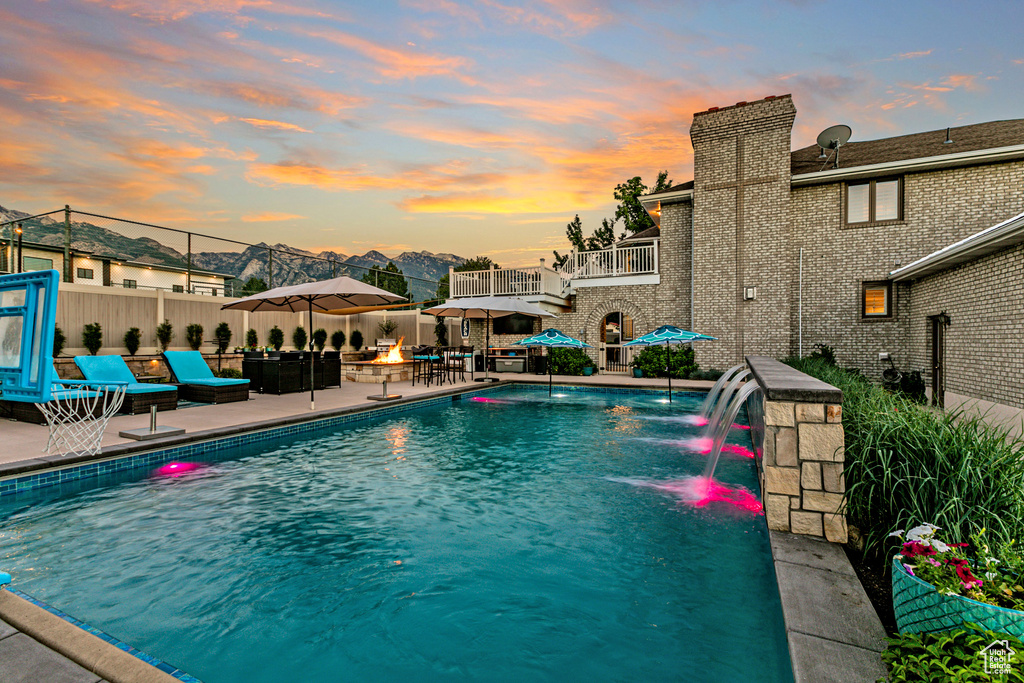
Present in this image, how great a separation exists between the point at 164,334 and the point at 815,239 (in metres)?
18.7

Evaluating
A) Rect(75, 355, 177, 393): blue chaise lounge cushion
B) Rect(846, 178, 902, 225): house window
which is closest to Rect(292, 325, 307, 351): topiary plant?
Rect(75, 355, 177, 393): blue chaise lounge cushion

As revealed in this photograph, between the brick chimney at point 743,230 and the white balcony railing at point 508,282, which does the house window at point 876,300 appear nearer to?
the brick chimney at point 743,230

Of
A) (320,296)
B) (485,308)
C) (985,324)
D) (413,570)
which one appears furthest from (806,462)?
(485,308)

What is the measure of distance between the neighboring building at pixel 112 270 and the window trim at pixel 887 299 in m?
19.2

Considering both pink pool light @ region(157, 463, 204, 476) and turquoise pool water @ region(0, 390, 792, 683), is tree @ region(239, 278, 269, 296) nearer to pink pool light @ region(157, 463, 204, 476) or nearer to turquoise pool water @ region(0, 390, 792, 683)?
pink pool light @ region(157, 463, 204, 476)

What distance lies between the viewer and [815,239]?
1371 cm

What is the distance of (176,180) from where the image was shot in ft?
52.4

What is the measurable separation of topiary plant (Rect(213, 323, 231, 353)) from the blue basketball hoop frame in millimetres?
11275

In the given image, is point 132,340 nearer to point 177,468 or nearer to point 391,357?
point 391,357

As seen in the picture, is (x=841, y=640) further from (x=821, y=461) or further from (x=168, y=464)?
(x=168, y=464)

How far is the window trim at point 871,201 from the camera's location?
12.8 meters

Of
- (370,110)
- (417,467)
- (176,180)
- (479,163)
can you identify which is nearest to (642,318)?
(479,163)

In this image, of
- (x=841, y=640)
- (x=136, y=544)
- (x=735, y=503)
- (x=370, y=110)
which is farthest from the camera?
(x=370, y=110)

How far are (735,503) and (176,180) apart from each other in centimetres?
1931
